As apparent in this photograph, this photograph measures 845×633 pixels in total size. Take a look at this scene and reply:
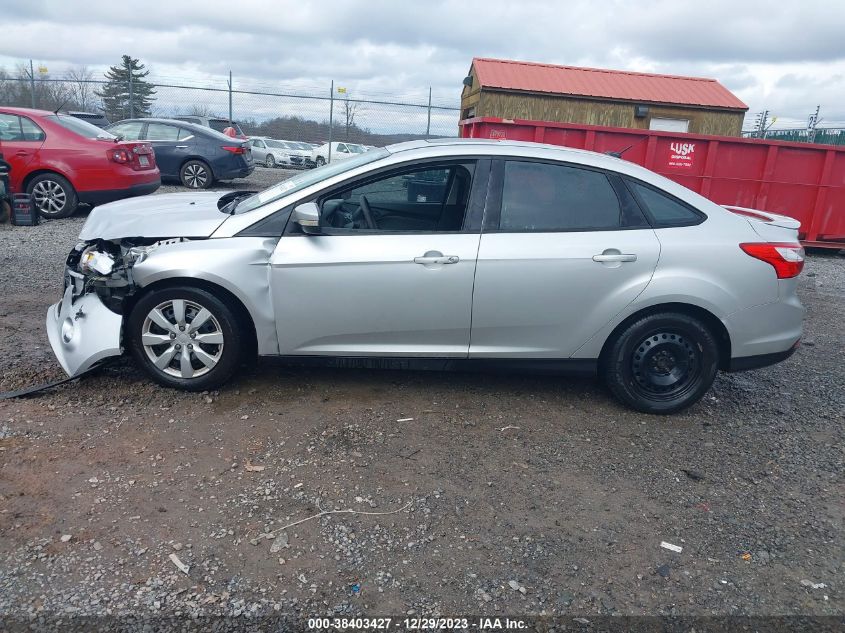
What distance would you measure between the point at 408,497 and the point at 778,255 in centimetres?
273

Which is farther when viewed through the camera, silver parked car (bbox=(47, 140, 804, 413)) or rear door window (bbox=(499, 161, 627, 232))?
rear door window (bbox=(499, 161, 627, 232))

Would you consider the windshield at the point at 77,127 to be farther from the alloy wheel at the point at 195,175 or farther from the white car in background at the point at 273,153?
the white car in background at the point at 273,153

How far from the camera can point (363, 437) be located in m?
3.87

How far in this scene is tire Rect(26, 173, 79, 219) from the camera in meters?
9.73

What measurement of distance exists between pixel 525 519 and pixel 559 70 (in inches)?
673

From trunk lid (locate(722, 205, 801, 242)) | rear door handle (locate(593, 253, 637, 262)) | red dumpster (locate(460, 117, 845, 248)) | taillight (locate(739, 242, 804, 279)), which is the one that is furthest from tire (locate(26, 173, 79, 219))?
taillight (locate(739, 242, 804, 279))

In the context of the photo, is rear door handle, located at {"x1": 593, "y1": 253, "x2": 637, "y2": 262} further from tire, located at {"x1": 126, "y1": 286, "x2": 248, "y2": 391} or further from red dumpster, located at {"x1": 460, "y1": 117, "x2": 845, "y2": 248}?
red dumpster, located at {"x1": 460, "y1": 117, "x2": 845, "y2": 248}

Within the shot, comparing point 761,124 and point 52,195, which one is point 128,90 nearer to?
point 52,195

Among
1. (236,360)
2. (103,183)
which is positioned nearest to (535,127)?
(103,183)

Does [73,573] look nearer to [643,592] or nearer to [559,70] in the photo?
[643,592]

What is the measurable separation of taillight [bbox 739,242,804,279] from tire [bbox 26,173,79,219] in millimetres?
9076

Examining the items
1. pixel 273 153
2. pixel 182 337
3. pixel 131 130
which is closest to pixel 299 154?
pixel 273 153

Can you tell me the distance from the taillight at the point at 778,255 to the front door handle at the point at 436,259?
1.78m

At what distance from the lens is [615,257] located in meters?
4.13
